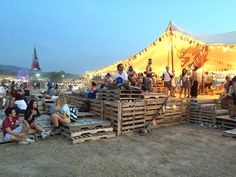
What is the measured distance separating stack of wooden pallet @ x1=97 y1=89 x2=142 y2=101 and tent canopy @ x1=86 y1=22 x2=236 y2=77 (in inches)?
302

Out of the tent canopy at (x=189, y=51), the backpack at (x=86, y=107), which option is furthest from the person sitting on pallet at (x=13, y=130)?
the tent canopy at (x=189, y=51)

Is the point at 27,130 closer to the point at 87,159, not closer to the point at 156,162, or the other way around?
the point at 87,159

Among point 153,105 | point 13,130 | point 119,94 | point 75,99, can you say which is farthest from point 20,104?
point 153,105

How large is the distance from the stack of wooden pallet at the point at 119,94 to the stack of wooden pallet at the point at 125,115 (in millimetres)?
199

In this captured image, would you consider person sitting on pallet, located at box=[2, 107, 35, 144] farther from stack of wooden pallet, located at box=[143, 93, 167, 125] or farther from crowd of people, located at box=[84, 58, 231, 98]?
stack of wooden pallet, located at box=[143, 93, 167, 125]

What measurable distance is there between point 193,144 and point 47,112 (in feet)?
20.7

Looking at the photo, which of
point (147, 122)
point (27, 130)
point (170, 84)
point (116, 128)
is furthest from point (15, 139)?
point (170, 84)

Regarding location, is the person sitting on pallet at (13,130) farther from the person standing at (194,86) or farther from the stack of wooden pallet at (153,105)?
the person standing at (194,86)

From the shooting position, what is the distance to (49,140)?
728 centimetres

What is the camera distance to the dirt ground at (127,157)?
16.6 feet

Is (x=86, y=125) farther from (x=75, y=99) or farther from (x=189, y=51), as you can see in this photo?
(x=189, y=51)

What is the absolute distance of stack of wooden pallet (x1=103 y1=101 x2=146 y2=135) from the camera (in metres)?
8.12

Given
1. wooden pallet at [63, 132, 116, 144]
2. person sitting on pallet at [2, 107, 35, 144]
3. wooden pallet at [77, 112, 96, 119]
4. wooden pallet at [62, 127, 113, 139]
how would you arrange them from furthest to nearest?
wooden pallet at [77, 112, 96, 119] < wooden pallet at [62, 127, 113, 139] < wooden pallet at [63, 132, 116, 144] < person sitting on pallet at [2, 107, 35, 144]

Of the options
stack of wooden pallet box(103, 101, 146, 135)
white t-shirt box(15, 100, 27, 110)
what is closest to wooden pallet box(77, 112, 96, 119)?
stack of wooden pallet box(103, 101, 146, 135)
